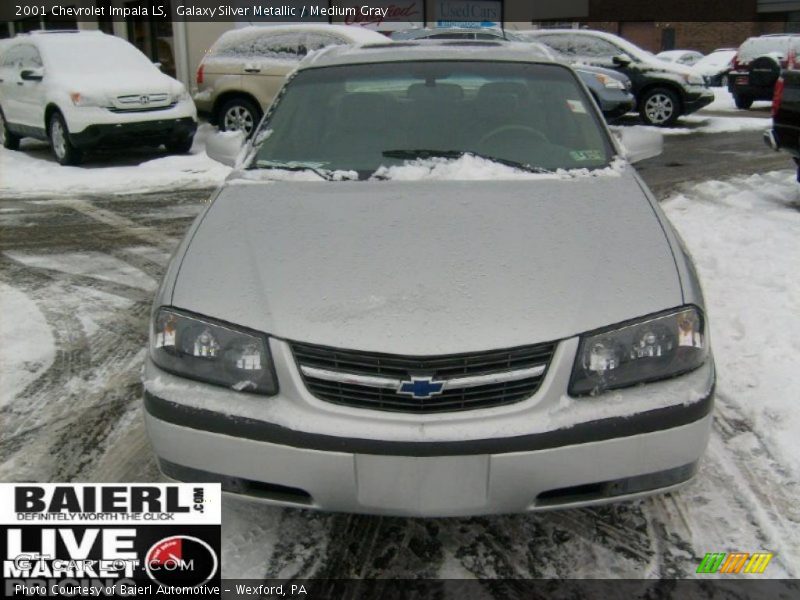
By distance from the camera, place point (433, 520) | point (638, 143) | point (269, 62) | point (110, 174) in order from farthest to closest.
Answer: point (269, 62) < point (110, 174) < point (638, 143) < point (433, 520)

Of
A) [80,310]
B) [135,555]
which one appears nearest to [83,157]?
[80,310]

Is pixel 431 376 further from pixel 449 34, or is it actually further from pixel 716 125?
pixel 716 125

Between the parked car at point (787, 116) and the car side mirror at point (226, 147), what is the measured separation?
5.55 m

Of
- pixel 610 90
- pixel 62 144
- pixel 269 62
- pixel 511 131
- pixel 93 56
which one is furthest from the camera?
pixel 610 90

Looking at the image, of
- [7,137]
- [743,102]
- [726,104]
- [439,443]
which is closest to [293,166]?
[439,443]

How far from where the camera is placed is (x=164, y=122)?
10.6 meters

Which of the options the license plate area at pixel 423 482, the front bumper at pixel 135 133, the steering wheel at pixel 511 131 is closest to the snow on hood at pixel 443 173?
the steering wheel at pixel 511 131

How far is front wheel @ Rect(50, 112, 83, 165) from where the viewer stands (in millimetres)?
10512

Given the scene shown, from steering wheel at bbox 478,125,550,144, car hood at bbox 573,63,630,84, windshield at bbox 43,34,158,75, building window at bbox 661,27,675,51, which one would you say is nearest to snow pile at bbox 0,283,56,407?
steering wheel at bbox 478,125,550,144

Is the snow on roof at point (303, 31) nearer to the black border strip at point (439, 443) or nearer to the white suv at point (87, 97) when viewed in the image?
the white suv at point (87, 97)

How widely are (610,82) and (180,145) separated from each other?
681 centimetres

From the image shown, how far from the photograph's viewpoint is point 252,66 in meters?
11.8

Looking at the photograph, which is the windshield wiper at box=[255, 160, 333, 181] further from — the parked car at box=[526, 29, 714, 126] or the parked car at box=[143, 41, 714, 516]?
the parked car at box=[526, 29, 714, 126]

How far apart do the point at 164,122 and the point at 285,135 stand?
25.1ft
